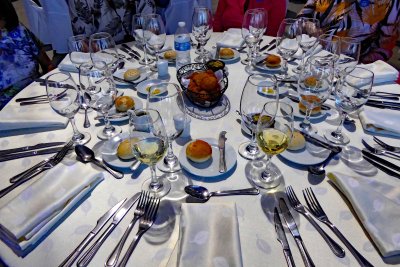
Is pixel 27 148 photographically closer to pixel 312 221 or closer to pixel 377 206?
pixel 312 221

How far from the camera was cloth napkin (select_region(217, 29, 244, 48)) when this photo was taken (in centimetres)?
166

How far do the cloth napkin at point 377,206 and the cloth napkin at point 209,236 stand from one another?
0.32 meters

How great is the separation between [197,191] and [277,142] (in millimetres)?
271

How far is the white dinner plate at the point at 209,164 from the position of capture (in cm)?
87

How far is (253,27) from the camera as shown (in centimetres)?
149

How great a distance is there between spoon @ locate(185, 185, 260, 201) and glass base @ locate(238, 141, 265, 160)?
153mm

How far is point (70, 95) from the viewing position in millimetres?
1027

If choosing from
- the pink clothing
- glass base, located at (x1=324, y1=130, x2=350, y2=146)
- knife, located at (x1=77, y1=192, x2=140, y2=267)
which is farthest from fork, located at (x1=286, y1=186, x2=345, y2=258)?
the pink clothing

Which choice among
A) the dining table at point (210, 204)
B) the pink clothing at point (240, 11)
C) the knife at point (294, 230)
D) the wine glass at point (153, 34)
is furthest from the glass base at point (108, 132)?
the pink clothing at point (240, 11)

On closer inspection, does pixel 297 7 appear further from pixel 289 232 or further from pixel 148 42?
pixel 289 232

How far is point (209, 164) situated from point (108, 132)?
0.40m

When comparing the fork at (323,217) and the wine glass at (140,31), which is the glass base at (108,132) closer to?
the wine glass at (140,31)

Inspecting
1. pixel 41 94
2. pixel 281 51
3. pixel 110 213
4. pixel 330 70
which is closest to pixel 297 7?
pixel 281 51

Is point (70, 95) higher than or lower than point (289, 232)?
higher
